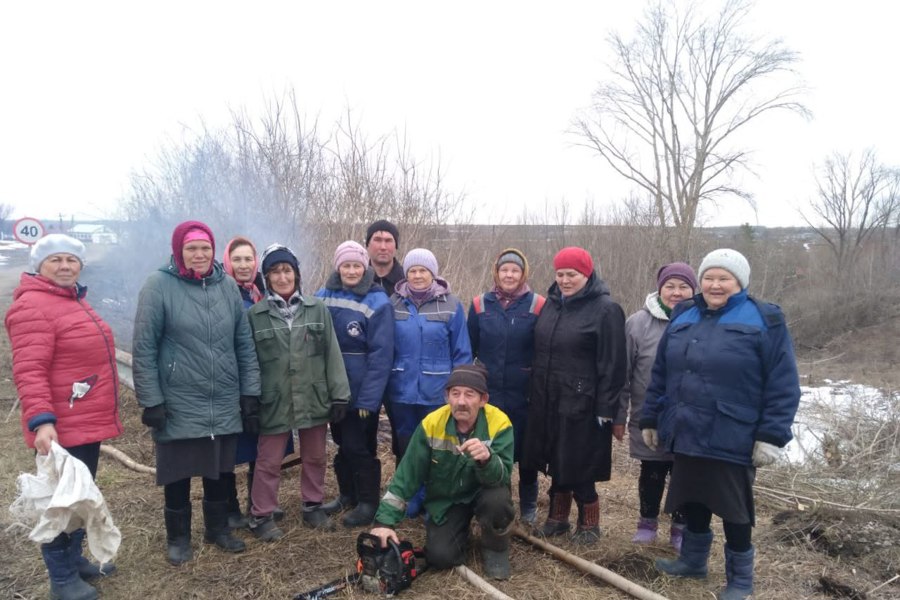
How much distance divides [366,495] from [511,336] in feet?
5.03

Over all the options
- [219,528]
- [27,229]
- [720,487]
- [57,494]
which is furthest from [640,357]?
[27,229]

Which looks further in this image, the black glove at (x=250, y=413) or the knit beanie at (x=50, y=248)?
the black glove at (x=250, y=413)

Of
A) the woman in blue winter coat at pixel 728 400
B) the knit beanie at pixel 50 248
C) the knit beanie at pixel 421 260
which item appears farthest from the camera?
the knit beanie at pixel 421 260

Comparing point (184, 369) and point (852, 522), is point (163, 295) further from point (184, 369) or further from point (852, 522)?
point (852, 522)

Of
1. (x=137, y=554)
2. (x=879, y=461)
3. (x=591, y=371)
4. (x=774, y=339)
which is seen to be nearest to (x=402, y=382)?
(x=591, y=371)

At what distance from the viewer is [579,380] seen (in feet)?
12.3

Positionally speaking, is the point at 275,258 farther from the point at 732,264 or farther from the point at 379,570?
the point at 732,264

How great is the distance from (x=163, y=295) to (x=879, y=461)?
6.91 m

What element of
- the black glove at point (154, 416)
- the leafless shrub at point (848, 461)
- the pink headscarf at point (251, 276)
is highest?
the pink headscarf at point (251, 276)

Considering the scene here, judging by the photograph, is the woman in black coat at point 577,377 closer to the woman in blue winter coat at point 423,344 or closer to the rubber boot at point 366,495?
the woman in blue winter coat at point 423,344

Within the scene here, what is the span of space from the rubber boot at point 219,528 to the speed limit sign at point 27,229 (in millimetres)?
Answer: 9404

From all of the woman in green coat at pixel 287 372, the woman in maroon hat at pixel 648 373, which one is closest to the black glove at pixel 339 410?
the woman in green coat at pixel 287 372

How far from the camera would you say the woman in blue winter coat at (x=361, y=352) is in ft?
12.9

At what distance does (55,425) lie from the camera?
10.2ft
